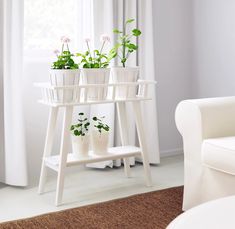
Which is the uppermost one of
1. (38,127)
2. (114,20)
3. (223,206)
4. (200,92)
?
(114,20)

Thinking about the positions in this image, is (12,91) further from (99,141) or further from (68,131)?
(99,141)

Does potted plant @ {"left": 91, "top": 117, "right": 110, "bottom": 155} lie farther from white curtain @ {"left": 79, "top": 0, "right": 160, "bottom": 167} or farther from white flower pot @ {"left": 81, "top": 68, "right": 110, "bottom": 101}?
white curtain @ {"left": 79, "top": 0, "right": 160, "bottom": 167}

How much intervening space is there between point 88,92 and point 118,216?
751mm

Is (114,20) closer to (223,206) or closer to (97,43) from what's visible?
(97,43)

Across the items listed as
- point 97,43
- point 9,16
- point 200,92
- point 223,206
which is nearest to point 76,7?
point 97,43

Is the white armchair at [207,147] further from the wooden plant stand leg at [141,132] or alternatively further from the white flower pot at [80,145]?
the white flower pot at [80,145]

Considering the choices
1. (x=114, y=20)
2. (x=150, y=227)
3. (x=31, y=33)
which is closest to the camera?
(x=150, y=227)

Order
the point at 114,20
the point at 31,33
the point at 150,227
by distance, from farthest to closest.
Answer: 1. the point at 114,20
2. the point at 31,33
3. the point at 150,227

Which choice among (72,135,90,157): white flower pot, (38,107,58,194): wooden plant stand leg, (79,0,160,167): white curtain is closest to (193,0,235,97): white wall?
(79,0,160,167): white curtain

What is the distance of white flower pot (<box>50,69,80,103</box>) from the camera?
271 centimetres

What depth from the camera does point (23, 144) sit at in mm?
3033

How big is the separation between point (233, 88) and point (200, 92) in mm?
384

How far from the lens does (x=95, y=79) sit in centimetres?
283

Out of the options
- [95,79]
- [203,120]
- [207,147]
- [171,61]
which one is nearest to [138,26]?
[171,61]
